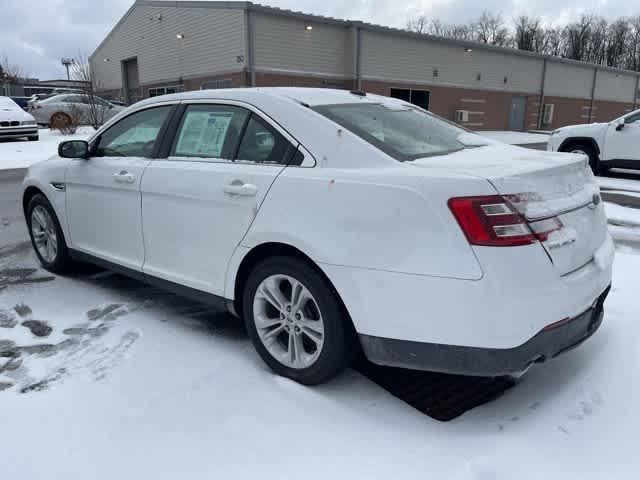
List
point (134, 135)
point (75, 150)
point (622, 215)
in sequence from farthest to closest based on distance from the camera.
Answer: point (622, 215), point (75, 150), point (134, 135)

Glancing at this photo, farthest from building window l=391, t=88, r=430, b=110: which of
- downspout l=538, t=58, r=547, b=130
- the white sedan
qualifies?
the white sedan

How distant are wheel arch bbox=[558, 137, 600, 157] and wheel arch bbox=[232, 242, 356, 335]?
10.0 metres

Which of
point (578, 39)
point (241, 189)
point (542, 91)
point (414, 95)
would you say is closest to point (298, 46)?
point (414, 95)

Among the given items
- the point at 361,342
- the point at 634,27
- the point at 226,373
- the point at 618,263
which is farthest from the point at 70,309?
the point at 634,27

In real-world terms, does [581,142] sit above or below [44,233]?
above

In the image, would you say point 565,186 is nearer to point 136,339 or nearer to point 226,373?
point 226,373

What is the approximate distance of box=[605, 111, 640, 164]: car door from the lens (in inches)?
407

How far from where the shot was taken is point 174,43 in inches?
985

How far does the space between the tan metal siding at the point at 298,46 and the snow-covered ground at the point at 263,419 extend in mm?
18779

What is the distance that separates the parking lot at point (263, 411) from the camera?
90.0 inches

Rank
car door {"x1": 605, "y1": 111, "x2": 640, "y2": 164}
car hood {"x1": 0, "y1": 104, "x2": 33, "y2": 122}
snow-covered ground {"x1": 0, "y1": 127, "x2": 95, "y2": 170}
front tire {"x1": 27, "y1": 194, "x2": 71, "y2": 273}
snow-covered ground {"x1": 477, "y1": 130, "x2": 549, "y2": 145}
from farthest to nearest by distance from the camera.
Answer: snow-covered ground {"x1": 477, "y1": 130, "x2": 549, "y2": 145}
car hood {"x1": 0, "y1": 104, "x2": 33, "y2": 122}
snow-covered ground {"x1": 0, "y1": 127, "x2": 95, "y2": 170}
car door {"x1": 605, "y1": 111, "x2": 640, "y2": 164}
front tire {"x1": 27, "y1": 194, "x2": 71, "y2": 273}

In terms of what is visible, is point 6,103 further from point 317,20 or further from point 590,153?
point 590,153

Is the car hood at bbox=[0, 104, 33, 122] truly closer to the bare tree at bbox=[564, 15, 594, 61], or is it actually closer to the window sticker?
the window sticker

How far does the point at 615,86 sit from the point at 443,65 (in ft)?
60.0
